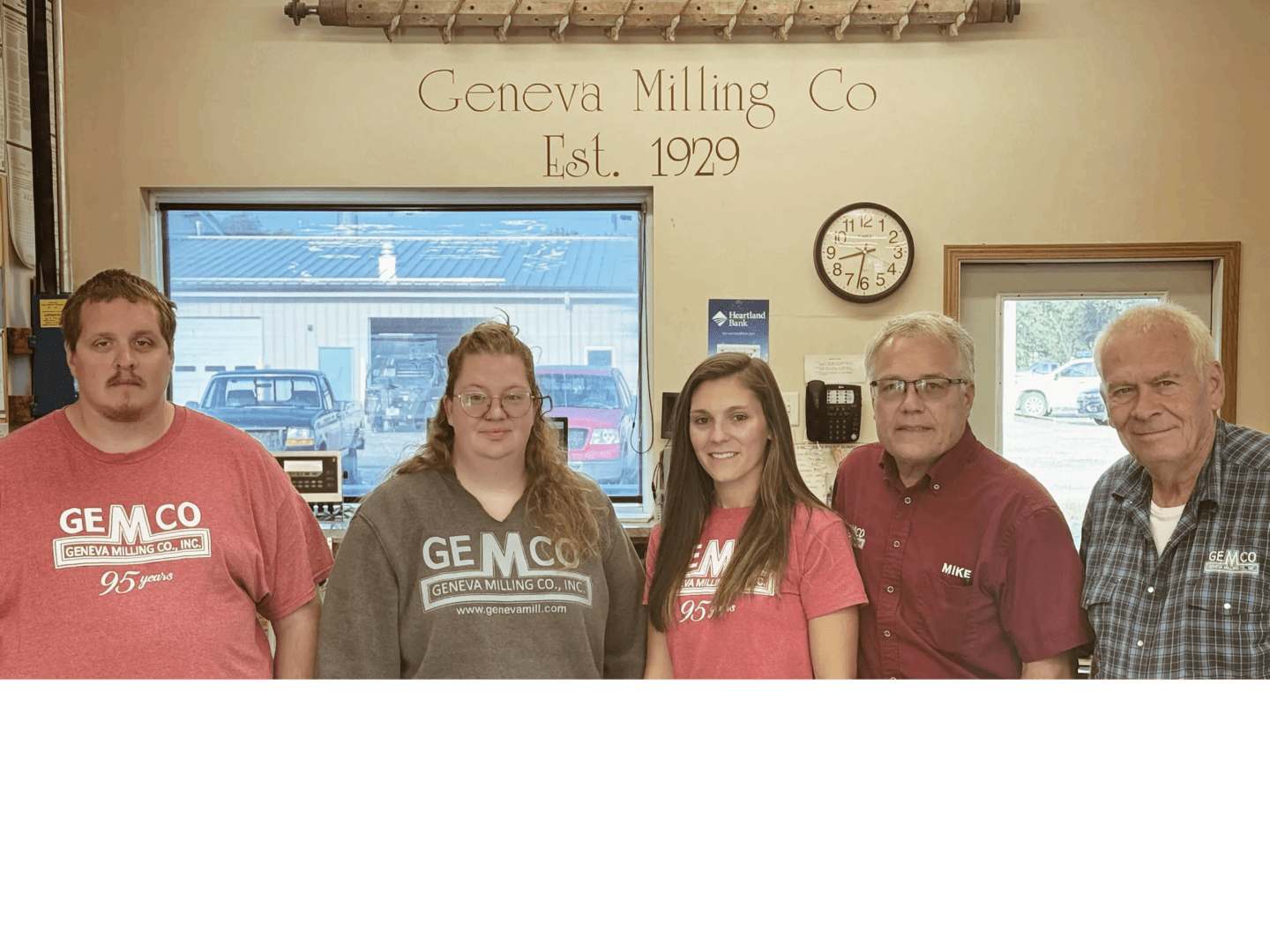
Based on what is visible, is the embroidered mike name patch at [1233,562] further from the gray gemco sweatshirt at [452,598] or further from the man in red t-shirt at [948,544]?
the gray gemco sweatshirt at [452,598]

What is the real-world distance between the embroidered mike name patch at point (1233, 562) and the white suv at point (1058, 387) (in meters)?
2.98

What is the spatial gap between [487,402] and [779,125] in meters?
2.78

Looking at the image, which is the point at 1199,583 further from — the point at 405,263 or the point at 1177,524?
the point at 405,263

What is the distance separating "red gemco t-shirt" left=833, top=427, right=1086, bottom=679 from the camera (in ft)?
5.23

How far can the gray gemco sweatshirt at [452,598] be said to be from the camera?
5.45ft

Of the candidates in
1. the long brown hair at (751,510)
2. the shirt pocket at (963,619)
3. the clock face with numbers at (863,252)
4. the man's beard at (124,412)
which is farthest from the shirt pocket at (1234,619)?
the clock face with numbers at (863,252)

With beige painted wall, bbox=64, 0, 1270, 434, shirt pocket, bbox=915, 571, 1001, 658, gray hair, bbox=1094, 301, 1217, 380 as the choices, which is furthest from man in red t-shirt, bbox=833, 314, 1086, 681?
beige painted wall, bbox=64, 0, 1270, 434

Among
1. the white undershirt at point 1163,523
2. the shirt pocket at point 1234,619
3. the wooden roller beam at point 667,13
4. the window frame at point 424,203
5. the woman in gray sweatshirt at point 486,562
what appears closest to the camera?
the shirt pocket at point 1234,619

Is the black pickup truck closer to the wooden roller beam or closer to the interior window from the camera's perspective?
the interior window

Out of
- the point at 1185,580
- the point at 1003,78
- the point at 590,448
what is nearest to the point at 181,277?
the point at 590,448

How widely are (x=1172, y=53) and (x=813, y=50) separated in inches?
55.9

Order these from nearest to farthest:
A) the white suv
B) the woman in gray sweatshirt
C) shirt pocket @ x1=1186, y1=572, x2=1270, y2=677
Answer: shirt pocket @ x1=1186, y1=572, x2=1270, y2=677 < the woman in gray sweatshirt < the white suv

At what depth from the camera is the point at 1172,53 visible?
407cm

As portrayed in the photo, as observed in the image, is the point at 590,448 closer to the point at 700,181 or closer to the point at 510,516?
the point at 700,181
